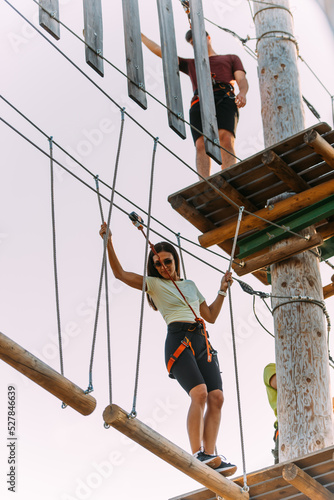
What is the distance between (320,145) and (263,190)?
696mm

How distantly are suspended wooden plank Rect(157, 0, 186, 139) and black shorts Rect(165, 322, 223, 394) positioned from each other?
116cm

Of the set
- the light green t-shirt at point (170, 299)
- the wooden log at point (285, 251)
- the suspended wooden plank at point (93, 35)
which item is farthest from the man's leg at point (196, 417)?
the suspended wooden plank at point (93, 35)

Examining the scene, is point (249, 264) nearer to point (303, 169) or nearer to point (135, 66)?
point (303, 169)

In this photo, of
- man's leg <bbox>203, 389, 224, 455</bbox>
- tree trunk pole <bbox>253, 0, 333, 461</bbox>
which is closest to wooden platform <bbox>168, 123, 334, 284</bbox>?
tree trunk pole <bbox>253, 0, 333, 461</bbox>

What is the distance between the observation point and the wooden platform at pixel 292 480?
4.98 meters

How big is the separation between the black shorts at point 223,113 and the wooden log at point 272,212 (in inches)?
29.4

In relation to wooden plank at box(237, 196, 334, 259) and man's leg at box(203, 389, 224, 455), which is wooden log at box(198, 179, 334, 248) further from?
man's leg at box(203, 389, 224, 455)

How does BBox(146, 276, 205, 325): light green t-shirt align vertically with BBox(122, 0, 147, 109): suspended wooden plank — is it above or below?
below

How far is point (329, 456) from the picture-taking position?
4.96m

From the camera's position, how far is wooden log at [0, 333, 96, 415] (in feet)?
12.9

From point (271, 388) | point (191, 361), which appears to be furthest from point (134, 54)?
point (271, 388)

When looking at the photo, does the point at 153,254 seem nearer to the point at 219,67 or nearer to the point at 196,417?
the point at 196,417

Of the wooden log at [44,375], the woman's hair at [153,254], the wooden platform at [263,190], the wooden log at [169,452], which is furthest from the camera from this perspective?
the wooden platform at [263,190]

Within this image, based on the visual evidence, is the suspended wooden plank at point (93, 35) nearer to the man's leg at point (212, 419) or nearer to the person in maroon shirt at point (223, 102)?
the person in maroon shirt at point (223, 102)
